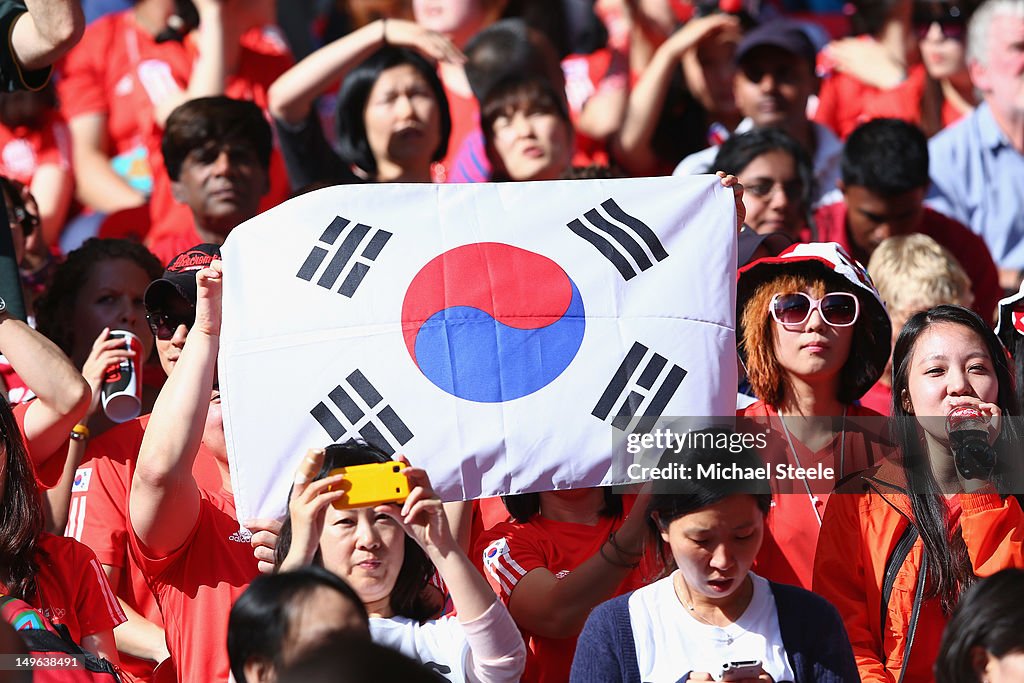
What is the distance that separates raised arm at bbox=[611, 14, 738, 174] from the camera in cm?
696

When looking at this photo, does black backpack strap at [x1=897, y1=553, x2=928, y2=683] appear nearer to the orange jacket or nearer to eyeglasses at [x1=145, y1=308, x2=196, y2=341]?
the orange jacket

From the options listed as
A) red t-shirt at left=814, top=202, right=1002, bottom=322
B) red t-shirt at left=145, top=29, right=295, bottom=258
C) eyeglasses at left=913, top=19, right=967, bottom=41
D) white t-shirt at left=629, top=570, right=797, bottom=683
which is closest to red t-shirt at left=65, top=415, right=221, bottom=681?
white t-shirt at left=629, top=570, right=797, bottom=683

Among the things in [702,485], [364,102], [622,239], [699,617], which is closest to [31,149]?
[364,102]

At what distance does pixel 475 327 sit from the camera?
13.2ft

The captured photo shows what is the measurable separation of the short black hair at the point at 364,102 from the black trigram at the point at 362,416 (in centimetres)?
244

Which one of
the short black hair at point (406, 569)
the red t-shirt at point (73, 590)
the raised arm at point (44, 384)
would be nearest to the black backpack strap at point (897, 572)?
the short black hair at point (406, 569)

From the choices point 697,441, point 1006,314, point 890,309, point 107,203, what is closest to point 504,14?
point 107,203

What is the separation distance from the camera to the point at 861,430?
A: 439cm

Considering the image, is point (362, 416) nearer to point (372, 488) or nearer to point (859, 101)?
point (372, 488)

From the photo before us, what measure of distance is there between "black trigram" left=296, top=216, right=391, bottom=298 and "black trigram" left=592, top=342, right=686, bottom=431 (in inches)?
28.4

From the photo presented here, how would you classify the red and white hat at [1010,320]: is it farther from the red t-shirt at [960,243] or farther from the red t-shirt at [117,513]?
the red t-shirt at [117,513]

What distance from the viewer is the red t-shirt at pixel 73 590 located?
349cm

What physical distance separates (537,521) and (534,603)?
33 centimetres

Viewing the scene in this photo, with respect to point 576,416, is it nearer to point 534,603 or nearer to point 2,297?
point 534,603
